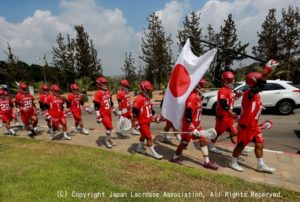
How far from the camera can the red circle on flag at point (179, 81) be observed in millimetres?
5844

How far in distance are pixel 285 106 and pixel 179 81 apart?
914 cm

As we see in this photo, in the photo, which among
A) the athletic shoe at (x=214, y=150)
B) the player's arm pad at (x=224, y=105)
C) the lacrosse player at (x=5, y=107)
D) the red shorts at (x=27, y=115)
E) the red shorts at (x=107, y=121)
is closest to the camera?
the player's arm pad at (x=224, y=105)

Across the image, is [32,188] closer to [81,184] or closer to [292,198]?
[81,184]

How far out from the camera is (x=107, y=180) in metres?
5.16

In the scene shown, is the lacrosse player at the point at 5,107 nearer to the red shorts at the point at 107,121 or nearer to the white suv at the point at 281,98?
the red shorts at the point at 107,121

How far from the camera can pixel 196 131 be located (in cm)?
561

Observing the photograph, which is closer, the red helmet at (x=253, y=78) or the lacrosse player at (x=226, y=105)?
the red helmet at (x=253, y=78)

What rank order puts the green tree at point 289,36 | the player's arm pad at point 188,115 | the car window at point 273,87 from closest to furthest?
1. the player's arm pad at point 188,115
2. the car window at point 273,87
3. the green tree at point 289,36

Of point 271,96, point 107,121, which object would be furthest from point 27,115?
point 271,96

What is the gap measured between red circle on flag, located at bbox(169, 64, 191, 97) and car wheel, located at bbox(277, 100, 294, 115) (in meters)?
8.88

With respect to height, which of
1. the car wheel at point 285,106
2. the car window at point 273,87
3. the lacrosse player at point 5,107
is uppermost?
the car window at point 273,87

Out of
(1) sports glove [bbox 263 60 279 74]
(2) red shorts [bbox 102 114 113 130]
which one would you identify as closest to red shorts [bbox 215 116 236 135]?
(1) sports glove [bbox 263 60 279 74]

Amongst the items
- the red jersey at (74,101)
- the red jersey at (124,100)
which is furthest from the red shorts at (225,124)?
the red jersey at (74,101)

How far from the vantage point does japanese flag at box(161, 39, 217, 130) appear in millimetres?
5758
